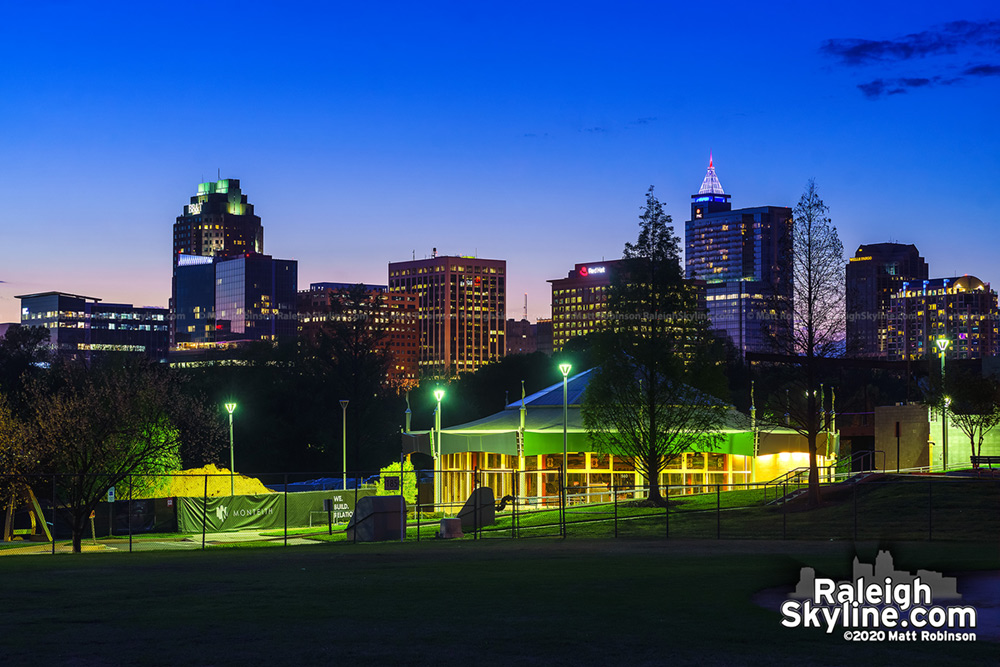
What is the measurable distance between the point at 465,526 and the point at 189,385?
7352cm

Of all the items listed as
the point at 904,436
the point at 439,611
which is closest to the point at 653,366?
the point at 904,436

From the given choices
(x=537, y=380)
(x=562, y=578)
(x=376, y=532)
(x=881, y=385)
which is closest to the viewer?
(x=562, y=578)

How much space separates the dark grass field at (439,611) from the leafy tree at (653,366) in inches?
869

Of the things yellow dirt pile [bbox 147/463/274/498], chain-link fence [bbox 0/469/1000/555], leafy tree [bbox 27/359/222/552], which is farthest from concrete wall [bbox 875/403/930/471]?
leafy tree [bbox 27/359/222/552]

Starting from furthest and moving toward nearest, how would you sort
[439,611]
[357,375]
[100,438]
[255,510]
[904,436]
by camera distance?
[357,375], [904,436], [255,510], [100,438], [439,611]

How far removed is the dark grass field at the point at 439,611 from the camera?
14180 mm

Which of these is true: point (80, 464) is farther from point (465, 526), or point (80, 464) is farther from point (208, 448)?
point (208, 448)

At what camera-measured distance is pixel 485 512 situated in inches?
1815

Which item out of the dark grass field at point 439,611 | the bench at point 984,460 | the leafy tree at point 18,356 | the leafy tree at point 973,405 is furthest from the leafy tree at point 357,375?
the dark grass field at point 439,611

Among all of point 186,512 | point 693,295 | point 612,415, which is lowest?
point 186,512

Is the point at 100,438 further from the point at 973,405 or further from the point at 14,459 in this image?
the point at 973,405

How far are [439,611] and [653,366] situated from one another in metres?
34.7

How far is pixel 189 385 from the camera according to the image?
113000mm

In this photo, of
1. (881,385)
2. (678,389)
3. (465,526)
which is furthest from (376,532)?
(881,385)
